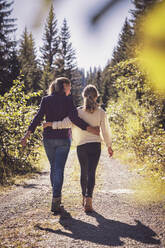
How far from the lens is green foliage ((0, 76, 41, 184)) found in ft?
22.9

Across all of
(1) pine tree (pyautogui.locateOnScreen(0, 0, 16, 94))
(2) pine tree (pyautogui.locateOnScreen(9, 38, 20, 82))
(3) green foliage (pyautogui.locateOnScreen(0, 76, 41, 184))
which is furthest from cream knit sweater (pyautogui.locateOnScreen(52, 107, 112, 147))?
(2) pine tree (pyautogui.locateOnScreen(9, 38, 20, 82))

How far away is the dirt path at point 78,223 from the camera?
2.61 meters

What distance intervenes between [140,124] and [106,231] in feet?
22.5

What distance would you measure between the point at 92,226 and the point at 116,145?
706cm

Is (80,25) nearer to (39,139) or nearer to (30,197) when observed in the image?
(30,197)

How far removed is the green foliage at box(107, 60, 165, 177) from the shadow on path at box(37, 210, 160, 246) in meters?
2.06

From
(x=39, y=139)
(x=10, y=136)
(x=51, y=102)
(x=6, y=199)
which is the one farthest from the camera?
(x=39, y=139)

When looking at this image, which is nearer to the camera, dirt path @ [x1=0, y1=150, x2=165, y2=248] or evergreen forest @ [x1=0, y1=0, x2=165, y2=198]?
dirt path @ [x1=0, y1=150, x2=165, y2=248]

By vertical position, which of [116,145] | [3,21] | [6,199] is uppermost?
[3,21]

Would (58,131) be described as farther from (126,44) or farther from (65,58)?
(65,58)

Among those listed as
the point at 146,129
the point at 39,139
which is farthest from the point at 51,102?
the point at 146,129

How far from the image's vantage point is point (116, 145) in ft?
33.0

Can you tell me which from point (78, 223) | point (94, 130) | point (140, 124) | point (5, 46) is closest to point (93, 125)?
point (94, 130)

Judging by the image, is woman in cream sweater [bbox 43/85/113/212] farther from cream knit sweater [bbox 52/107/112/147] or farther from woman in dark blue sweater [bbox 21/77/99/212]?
woman in dark blue sweater [bbox 21/77/99/212]
